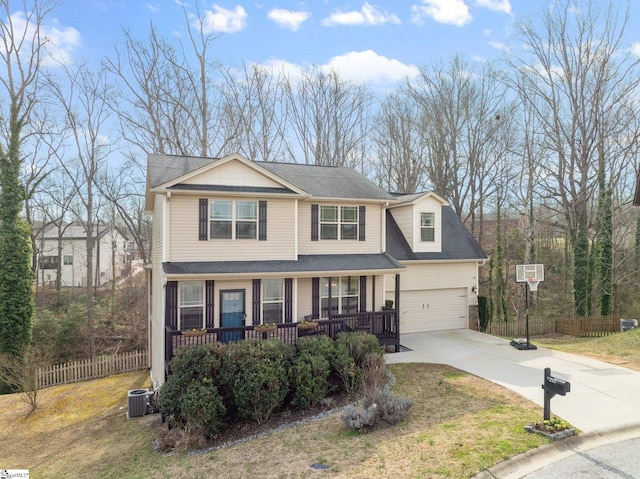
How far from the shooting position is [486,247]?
107ft

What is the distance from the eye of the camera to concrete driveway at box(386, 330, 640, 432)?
7.57 metres

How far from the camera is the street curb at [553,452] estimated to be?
5.58 m

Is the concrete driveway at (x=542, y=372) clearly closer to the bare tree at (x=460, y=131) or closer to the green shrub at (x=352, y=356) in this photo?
the green shrub at (x=352, y=356)

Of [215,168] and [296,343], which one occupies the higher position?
[215,168]

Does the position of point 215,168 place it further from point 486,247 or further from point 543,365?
point 486,247

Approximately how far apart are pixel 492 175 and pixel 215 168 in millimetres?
20534

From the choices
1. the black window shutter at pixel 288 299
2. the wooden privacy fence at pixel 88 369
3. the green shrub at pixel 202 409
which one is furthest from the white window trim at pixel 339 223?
the wooden privacy fence at pixel 88 369

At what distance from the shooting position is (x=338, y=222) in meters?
14.4

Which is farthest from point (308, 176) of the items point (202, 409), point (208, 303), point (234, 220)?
point (202, 409)

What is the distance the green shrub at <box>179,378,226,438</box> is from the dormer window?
36.1 feet

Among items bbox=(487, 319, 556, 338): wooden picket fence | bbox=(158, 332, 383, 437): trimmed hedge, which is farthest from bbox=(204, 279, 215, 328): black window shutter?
bbox=(487, 319, 556, 338): wooden picket fence

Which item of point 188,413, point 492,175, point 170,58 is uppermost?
point 170,58

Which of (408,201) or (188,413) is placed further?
(408,201)

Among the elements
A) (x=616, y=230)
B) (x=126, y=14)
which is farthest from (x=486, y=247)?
(x=126, y=14)
